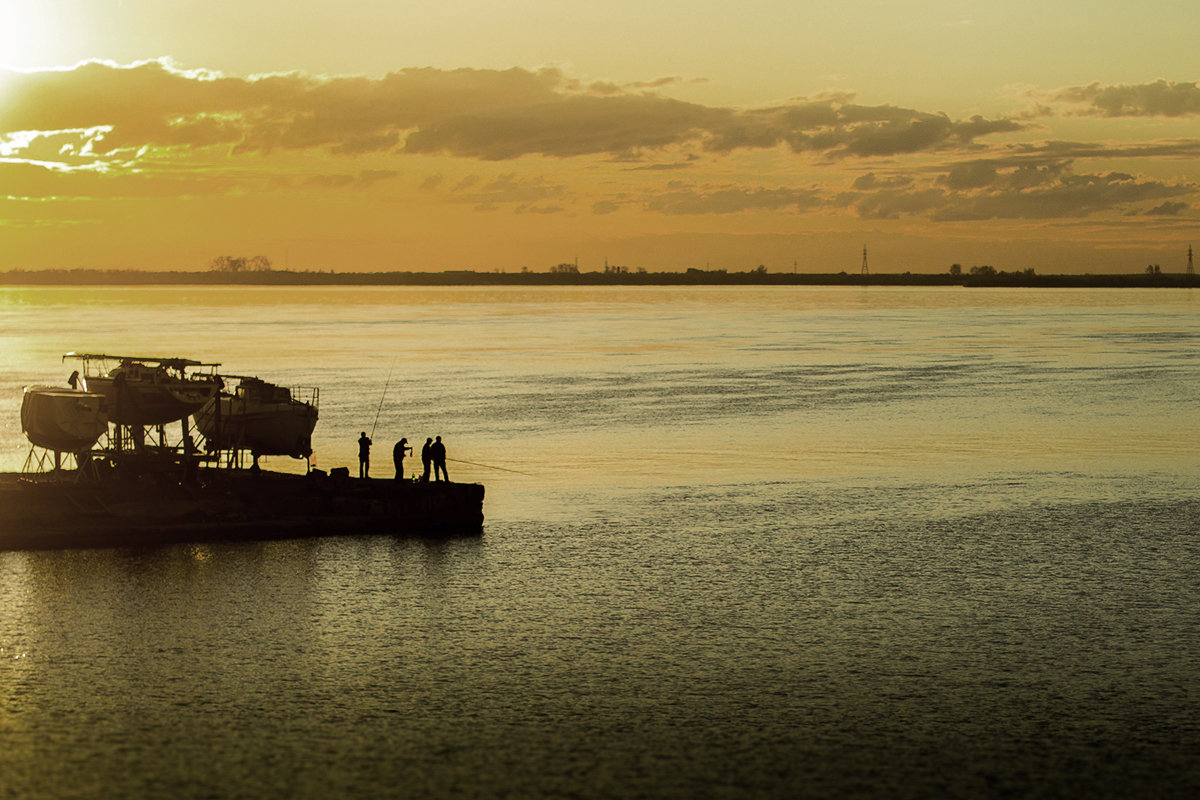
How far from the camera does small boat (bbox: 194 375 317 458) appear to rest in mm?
56062

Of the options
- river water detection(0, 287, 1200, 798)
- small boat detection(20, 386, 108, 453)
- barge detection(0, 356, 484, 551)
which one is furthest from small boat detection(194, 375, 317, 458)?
small boat detection(20, 386, 108, 453)

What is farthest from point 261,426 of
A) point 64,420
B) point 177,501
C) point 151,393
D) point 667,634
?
point 667,634

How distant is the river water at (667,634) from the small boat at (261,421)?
2529 mm

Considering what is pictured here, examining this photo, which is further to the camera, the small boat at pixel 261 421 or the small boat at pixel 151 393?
the small boat at pixel 261 421

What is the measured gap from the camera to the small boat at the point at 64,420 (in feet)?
171

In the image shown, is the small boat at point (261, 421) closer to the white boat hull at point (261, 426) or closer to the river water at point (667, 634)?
the white boat hull at point (261, 426)

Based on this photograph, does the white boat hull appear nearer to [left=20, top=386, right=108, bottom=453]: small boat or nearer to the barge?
the barge

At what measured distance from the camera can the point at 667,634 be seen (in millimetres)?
31266

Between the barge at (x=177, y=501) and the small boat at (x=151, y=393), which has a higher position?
the small boat at (x=151, y=393)

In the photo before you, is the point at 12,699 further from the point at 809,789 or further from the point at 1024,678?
the point at 1024,678

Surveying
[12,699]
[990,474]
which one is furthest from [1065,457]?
[12,699]

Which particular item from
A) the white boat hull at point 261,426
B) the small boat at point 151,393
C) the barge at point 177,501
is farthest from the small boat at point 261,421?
the barge at point 177,501

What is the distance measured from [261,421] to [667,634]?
31.7 meters

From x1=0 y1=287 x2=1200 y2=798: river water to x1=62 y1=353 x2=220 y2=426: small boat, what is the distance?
6490 millimetres
